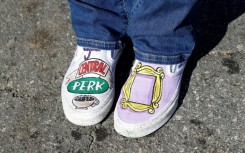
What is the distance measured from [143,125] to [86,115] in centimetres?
20

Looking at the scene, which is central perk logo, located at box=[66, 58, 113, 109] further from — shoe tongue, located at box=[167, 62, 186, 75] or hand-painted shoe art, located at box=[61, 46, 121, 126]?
shoe tongue, located at box=[167, 62, 186, 75]

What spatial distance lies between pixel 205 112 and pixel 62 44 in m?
0.69

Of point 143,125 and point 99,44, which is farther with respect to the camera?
point 99,44

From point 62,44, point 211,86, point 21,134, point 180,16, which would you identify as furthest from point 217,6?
point 21,134

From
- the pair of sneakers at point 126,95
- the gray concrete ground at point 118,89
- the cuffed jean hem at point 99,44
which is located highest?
the cuffed jean hem at point 99,44

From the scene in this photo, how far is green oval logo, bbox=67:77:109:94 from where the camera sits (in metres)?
1.61

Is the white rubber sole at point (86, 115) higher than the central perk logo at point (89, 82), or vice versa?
the central perk logo at point (89, 82)

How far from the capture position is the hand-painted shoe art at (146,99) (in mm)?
1547

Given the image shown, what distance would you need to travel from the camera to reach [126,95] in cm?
159

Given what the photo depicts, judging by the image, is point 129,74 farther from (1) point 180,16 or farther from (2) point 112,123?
(1) point 180,16

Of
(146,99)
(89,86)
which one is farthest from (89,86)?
(146,99)

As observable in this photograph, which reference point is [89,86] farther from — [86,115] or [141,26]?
[141,26]

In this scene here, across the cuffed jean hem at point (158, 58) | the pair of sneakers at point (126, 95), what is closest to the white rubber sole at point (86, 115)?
the pair of sneakers at point (126, 95)

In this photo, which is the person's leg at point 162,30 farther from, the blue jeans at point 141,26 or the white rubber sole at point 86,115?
the white rubber sole at point 86,115
